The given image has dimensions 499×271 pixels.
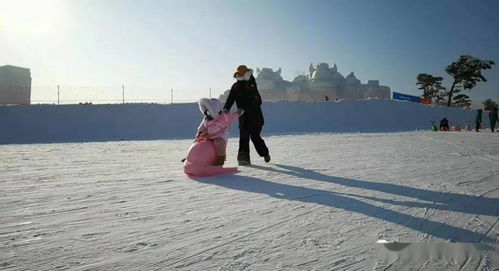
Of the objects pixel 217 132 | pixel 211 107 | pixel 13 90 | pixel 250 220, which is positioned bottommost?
pixel 250 220

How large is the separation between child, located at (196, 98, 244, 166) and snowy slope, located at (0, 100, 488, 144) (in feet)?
36.3

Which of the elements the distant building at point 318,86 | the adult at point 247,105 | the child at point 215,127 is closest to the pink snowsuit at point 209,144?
the child at point 215,127

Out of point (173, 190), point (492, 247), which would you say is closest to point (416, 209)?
point (492, 247)

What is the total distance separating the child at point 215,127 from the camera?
17.6ft

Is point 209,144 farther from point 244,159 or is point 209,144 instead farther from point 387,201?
point 387,201

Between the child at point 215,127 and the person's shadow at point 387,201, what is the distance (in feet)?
1.97

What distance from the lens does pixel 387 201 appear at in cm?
338

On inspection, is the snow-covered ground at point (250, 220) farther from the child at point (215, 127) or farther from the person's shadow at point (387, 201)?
the child at point (215, 127)

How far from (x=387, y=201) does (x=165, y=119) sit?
1942 cm

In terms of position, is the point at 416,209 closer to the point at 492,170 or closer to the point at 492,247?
the point at 492,247

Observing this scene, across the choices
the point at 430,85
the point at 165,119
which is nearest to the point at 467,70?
the point at 430,85

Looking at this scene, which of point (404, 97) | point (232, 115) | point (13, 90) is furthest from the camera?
point (404, 97)

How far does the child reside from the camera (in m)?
5.38

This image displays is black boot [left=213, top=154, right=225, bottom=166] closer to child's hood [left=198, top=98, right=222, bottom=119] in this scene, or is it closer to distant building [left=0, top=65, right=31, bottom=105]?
child's hood [left=198, top=98, right=222, bottom=119]
